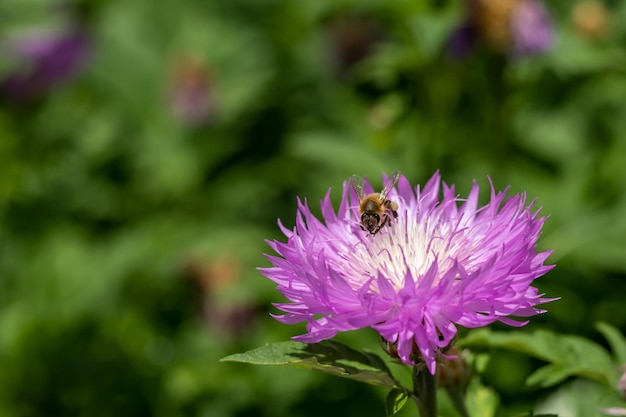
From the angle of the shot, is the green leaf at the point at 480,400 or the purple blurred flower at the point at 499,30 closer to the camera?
the green leaf at the point at 480,400

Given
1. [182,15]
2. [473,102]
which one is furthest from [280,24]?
[473,102]

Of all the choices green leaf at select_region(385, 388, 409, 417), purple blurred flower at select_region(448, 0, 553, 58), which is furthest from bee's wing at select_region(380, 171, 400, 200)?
purple blurred flower at select_region(448, 0, 553, 58)

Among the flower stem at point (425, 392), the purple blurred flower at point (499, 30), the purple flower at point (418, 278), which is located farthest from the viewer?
the purple blurred flower at point (499, 30)

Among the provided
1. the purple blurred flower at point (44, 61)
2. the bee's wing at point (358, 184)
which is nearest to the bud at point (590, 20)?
the bee's wing at point (358, 184)

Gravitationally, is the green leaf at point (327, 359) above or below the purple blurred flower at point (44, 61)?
below

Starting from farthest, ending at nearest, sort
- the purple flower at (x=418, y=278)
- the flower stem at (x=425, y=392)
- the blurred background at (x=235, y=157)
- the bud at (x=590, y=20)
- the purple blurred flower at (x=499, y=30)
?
the bud at (x=590, y=20)
the blurred background at (x=235, y=157)
the purple blurred flower at (x=499, y=30)
the flower stem at (x=425, y=392)
the purple flower at (x=418, y=278)

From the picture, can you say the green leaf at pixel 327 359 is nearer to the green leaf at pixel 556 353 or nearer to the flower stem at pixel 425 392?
the flower stem at pixel 425 392
